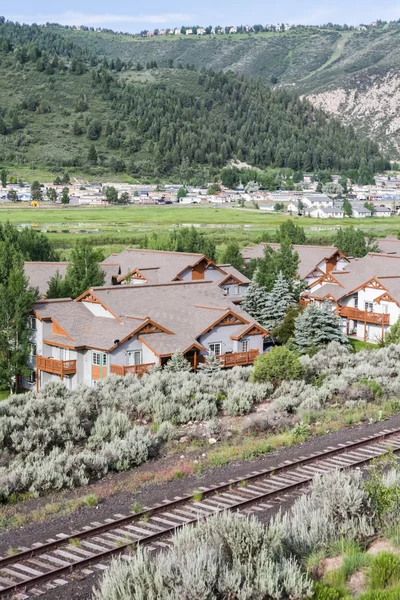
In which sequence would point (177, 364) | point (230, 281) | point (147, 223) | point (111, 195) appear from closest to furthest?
point (177, 364) < point (230, 281) < point (147, 223) < point (111, 195)

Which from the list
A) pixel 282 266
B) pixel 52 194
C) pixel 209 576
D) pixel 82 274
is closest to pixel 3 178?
pixel 52 194

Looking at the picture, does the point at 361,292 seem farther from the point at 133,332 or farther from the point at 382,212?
the point at 382,212

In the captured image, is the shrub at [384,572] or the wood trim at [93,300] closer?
the shrub at [384,572]

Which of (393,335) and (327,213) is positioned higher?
(327,213)

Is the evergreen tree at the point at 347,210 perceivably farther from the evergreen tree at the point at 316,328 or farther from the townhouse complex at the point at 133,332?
→ the townhouse complex at the point at 133,332

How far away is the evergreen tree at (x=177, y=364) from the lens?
32844 millimetres

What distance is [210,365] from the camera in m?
34.0

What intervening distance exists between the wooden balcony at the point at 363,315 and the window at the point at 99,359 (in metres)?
19.5

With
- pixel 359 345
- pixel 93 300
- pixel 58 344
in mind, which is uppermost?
pixel 93 300

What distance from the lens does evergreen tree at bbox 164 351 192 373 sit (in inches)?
1293

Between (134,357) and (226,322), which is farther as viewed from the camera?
(226,322)

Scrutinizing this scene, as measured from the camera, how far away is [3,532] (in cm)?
1448

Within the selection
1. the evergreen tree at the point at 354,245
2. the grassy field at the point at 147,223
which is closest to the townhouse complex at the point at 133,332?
the evergreen tree at the point at 354,245

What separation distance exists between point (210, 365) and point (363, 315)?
17.0m
